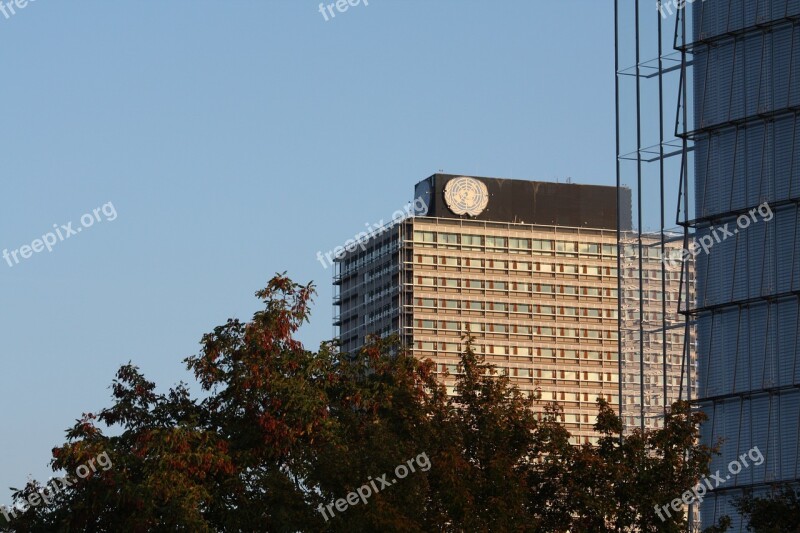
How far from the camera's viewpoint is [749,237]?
63812 mm

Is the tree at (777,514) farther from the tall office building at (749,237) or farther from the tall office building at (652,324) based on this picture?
the tall office building at (652,324)

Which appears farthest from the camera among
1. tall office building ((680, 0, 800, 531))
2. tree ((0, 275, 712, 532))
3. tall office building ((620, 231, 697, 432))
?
tall office building ((620, 231, 697, 432))

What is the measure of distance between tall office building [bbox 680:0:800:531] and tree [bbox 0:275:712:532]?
19986 millimetres

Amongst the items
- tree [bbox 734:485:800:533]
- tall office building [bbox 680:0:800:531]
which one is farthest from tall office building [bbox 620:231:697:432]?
tree [bbox 734:485:800:533]

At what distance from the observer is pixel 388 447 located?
40812 millimetres

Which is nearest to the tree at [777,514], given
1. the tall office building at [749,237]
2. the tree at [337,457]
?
the tree at [337,457]

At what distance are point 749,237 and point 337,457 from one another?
28.2 m

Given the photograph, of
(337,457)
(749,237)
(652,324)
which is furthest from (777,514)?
(652,324)

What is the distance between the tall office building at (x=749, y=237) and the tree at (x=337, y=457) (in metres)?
20.0

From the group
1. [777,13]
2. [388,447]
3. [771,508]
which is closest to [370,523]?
[388,447]

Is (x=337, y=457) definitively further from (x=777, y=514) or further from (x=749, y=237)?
(x=749, y=237)

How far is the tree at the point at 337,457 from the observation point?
4044 centimetres

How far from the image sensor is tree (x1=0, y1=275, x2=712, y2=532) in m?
40.4

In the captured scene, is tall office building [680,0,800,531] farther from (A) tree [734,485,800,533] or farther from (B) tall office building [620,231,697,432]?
(A) tree [734,485,800,533]
